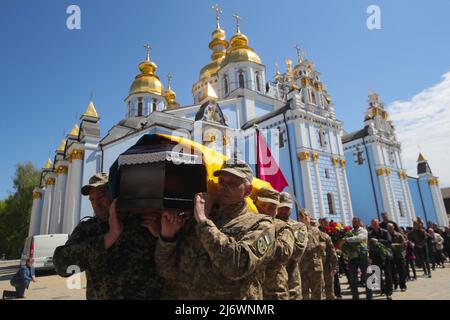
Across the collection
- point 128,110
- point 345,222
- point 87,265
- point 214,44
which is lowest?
point 87,265

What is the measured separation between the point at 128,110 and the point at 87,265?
29868 millimetres

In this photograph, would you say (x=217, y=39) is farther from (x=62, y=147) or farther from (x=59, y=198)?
(x=59, y=198)

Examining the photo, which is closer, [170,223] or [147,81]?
[170,223]

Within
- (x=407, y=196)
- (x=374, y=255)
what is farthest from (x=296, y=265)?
(x=407, y=196)

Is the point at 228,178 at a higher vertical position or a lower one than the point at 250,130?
lower

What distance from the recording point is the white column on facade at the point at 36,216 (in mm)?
31016

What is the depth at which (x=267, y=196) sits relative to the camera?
359cm

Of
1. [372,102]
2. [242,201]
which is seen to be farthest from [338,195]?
[242,201]

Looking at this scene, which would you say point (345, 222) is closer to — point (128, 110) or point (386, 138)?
point (386, 138)

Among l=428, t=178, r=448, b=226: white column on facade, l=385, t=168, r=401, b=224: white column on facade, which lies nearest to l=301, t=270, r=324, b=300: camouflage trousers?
l=385, t=168, r=401, b=224: white column on facade

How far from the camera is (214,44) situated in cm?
3828

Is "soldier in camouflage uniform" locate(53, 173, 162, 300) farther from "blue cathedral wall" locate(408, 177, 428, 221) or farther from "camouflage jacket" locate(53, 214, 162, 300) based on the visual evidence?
"blue cathedral wall" locate(408, 177, 428, 221)

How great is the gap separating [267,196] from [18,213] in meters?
46.3

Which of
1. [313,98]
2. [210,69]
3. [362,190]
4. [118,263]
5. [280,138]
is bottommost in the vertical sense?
[118,263]
